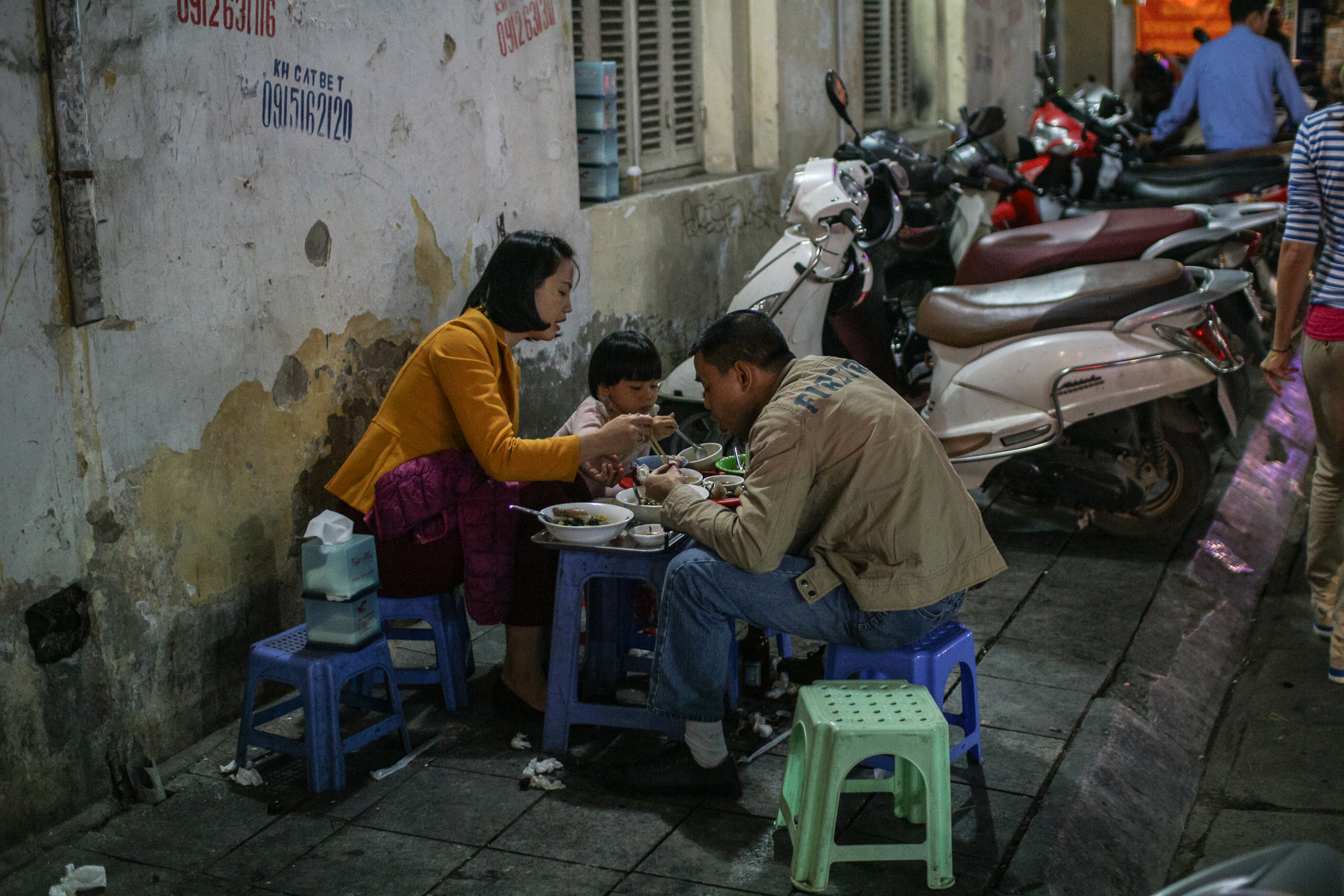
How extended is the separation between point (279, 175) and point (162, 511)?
1117 mm

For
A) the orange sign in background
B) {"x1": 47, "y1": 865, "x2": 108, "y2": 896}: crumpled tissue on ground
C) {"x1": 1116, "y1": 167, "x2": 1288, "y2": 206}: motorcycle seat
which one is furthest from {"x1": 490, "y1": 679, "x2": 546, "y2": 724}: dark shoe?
the orange sign in background

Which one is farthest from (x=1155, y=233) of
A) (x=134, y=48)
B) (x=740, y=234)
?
(x=134, y=48)

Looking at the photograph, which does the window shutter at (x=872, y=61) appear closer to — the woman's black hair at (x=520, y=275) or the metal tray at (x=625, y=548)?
the woman's black hair at (x=520, y=275)

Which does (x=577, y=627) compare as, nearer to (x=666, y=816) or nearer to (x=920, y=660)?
(x=666, y=816)

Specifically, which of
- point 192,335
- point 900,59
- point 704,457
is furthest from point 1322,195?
point 900,59

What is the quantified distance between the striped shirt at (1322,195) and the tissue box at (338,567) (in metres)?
3.18

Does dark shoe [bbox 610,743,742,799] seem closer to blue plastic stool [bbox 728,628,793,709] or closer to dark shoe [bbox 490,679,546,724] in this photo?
blue plastic stool [bbox 728,628,793,709]

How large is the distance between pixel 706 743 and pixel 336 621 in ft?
3.59

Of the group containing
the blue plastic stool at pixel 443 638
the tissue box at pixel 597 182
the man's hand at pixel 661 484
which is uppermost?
the tissue box at pixel 597 182

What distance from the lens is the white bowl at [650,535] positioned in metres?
3.52

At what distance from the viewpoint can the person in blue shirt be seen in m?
9.15

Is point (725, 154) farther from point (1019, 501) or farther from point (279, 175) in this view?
point (279, 175)

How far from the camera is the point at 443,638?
403 centimetres

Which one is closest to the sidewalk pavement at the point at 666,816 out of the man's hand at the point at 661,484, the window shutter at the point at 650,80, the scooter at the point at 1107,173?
the man's hand at the point at 661,484
